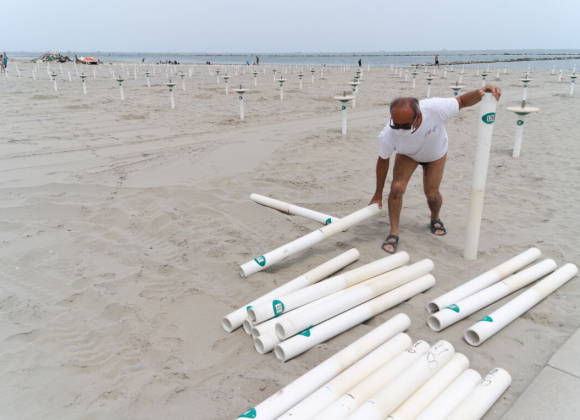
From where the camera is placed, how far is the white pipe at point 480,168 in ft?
12.0

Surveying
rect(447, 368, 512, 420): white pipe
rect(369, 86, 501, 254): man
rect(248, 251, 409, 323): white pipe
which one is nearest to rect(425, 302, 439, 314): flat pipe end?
rect(248, 251, 409, 323): white pipe

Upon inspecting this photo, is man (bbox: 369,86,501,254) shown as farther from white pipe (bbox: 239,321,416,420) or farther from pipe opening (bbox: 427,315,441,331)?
white pipe (bbox: 239,321,416,420)

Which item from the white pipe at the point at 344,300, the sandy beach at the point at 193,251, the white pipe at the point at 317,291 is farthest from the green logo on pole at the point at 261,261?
the white pipe at the point at 344,300

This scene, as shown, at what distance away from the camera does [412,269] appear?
3.63 metres

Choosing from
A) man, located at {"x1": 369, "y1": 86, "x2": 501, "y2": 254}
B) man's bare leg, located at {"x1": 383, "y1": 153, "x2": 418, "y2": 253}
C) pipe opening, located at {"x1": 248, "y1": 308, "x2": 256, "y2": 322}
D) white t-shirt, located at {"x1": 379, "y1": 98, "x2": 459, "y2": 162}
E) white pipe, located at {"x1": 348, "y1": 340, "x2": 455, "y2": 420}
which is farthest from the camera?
man's bare leg, located at {"x1": 383, "y1": 153, "x2": 418, "y2": 253}

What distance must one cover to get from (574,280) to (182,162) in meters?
6.19

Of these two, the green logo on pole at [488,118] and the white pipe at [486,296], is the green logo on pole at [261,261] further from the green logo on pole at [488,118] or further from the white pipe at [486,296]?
the green logo on pole at [488,118]

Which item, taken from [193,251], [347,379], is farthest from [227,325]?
[193,251]

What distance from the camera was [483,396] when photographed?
89.2 inches

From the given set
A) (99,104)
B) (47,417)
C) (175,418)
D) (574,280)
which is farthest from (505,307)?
(99,104)

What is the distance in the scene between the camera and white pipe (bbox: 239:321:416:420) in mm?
2160

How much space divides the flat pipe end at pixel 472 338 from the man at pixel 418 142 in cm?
140

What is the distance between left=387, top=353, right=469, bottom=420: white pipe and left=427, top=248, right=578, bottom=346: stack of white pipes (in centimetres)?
43

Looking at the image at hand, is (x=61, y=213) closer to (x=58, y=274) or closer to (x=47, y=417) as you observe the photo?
(x=58, y=274)
